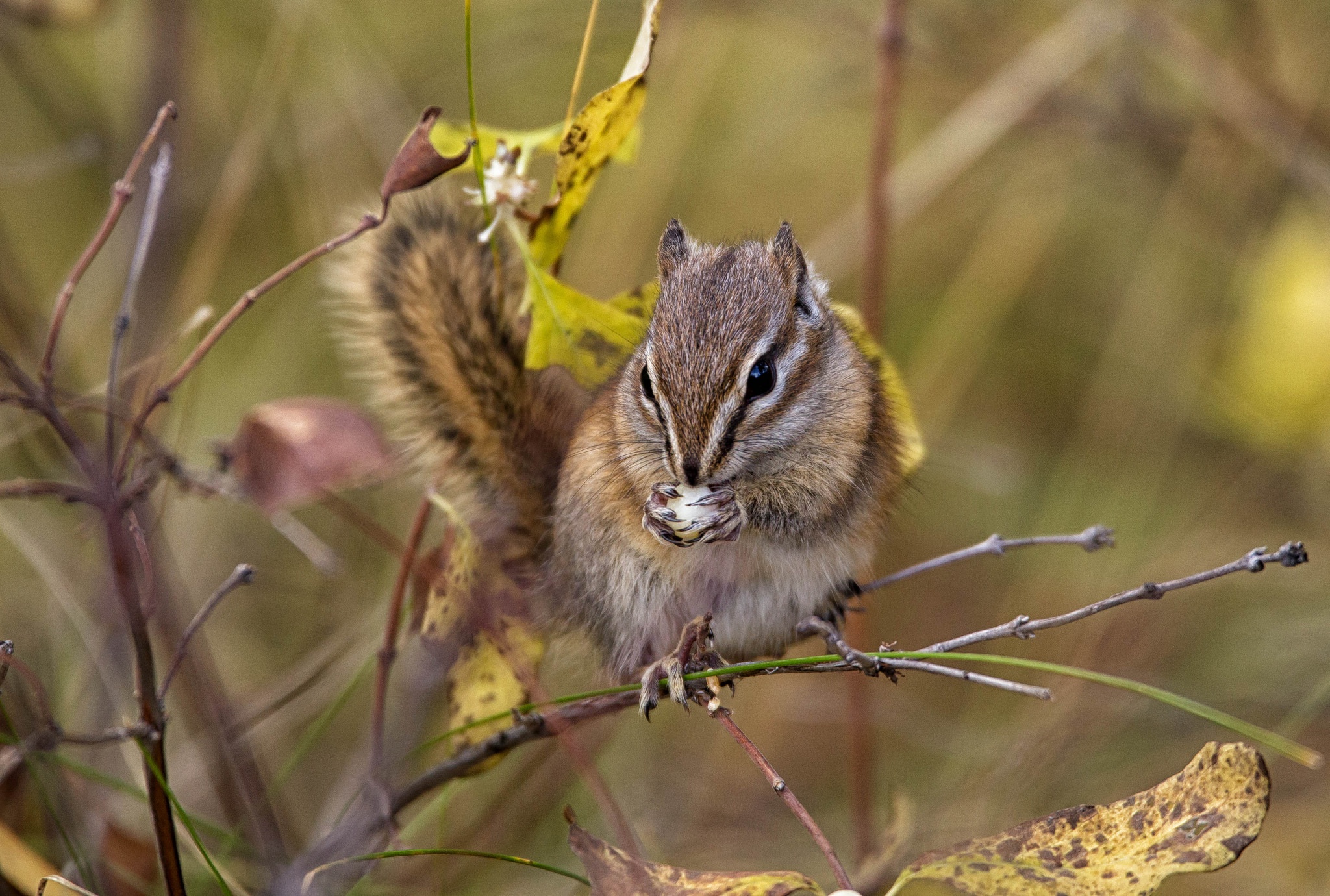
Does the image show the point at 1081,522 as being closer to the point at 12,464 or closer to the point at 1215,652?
the point at 1215,652

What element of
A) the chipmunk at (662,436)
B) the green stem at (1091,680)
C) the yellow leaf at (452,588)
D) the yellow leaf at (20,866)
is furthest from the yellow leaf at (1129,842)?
the yellow leaf at (20,866)

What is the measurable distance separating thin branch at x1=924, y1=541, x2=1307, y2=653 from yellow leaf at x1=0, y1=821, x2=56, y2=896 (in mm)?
1155

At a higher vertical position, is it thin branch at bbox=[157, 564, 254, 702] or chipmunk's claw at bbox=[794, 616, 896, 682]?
chipmunk's claw at bbox=[794, 616, 896, 682]

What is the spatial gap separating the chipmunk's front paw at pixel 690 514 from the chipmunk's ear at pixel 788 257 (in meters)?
0.35

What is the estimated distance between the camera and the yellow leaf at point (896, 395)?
1709 millimetres

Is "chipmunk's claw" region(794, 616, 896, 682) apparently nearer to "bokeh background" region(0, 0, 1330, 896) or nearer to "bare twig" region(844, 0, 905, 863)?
"bokeh background" region(0, 0, 1330, 896)

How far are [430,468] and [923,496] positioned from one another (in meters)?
0.82

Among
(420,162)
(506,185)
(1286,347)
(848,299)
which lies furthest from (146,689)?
(848,299)

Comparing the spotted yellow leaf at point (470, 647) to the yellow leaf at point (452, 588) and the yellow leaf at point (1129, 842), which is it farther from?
the yellow leaf at point (1129, 842)

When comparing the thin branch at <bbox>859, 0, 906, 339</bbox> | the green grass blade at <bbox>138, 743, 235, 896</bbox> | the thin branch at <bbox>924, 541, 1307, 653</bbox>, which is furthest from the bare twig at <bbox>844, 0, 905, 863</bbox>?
the green grass blade at <bbox>138, 743, 235, 896</bbox>

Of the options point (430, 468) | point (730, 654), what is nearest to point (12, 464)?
point (430, 468)

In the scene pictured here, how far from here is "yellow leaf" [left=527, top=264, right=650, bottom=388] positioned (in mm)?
1455

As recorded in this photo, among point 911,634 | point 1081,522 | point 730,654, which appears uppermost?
point 1081,522

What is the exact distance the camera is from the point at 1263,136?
272 centimetres
